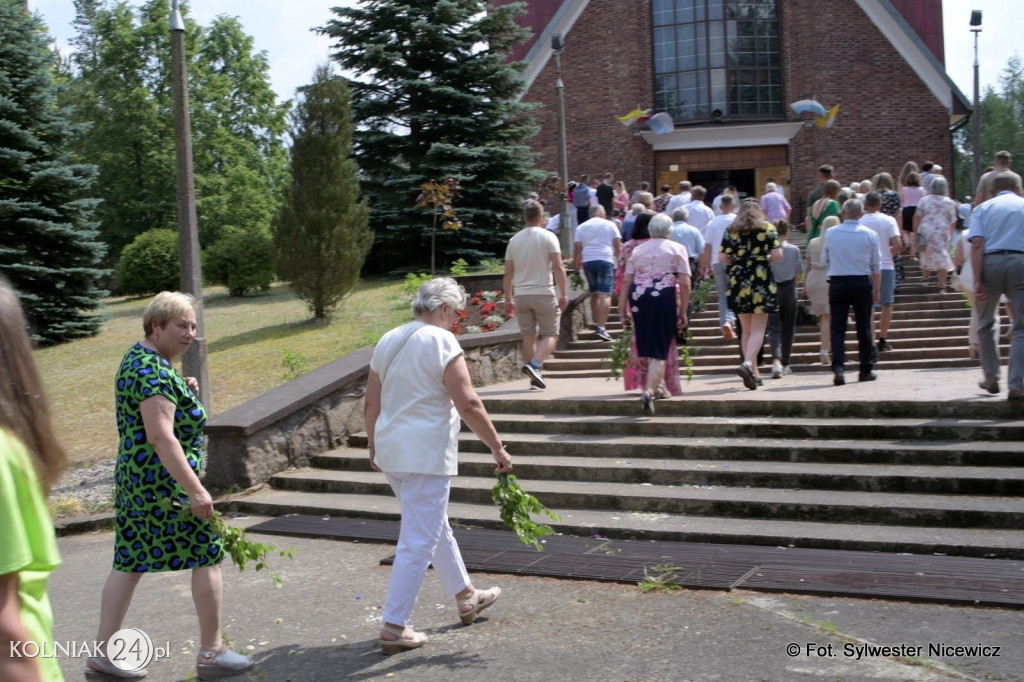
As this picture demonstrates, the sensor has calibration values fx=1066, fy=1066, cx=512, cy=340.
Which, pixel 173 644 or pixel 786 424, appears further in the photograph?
pixel 786 424

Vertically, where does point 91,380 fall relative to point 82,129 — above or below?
below

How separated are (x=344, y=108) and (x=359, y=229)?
1.99 metres

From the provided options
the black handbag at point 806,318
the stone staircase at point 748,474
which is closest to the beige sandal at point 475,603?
the stone staircase at point 748,474

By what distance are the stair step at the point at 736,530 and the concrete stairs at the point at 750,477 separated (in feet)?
0.04

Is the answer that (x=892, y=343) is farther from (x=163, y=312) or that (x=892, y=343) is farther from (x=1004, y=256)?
(x=163, y=312)

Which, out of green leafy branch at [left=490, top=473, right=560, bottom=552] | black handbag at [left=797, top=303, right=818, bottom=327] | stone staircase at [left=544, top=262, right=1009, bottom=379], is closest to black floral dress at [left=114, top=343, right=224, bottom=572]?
green leafy branch at [left=490, top=473, right=560, bottom=552]

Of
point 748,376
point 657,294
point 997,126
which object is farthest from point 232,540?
point 997,126

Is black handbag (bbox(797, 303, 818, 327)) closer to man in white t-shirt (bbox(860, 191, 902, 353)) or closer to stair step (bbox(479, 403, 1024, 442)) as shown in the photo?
man in white t-shirt (bbox(860, 191, 902, 353))

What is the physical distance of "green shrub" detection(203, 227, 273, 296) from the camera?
71.2 ft

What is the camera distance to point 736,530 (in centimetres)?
701

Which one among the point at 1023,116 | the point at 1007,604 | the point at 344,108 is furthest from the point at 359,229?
the point at 1023,116

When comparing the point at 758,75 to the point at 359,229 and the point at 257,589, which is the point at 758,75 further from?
the point at 257,589

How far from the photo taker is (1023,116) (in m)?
77.4

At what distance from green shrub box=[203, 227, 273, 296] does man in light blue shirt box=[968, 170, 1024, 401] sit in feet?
51.4
